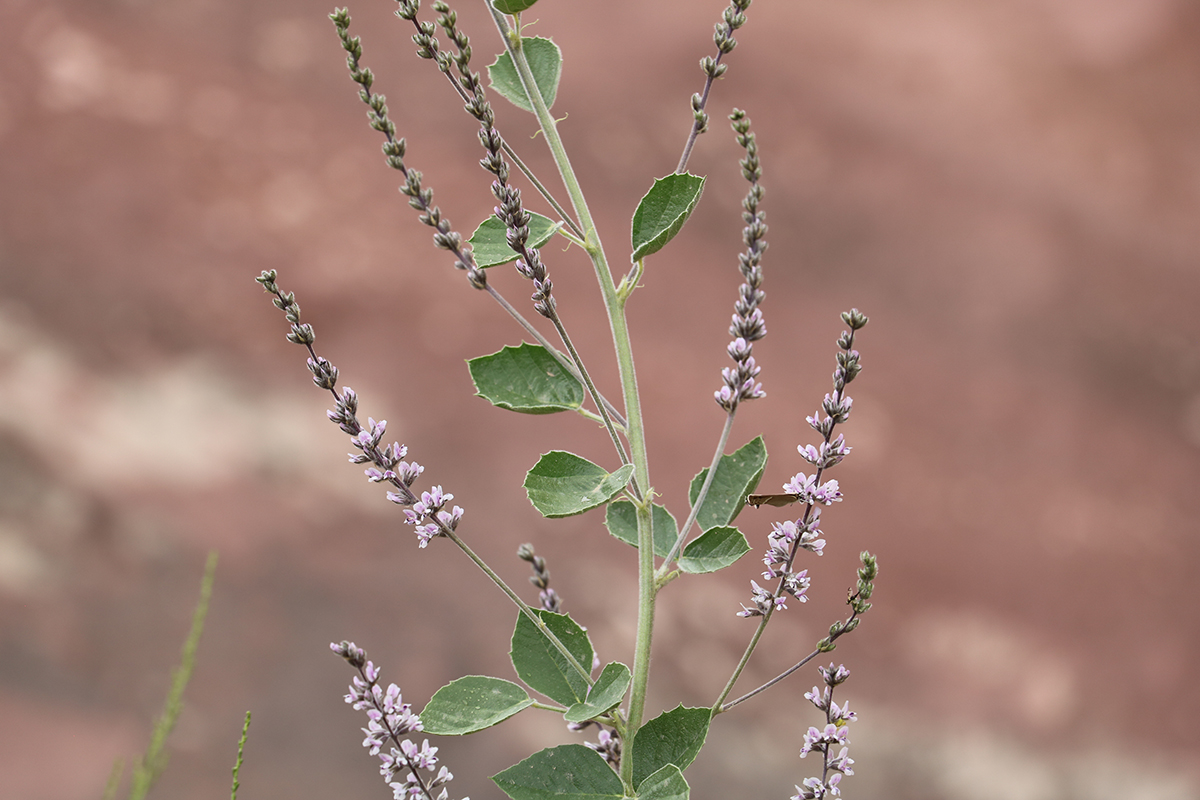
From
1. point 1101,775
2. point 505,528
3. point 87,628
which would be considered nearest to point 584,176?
point 505,528

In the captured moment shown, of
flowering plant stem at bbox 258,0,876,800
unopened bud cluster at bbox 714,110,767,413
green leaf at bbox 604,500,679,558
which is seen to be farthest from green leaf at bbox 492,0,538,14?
green leaf at bbox 604,500,679,558

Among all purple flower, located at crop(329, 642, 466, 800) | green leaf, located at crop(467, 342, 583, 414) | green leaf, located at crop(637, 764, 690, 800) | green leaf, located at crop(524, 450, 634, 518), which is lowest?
green leaf, located at crop(637, 764, 690, 800)

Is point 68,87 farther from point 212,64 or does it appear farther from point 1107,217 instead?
point 1107,217

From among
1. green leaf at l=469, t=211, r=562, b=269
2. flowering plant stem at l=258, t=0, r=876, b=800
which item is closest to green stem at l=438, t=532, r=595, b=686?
flowering plant stem at l=258, t=0, r=876, b=800

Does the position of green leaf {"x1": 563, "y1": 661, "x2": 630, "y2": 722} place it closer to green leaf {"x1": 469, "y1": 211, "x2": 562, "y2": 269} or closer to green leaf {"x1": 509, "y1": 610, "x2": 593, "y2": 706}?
green leaf {"x1": 509, "y1": 610, "x2": 593, "y2": 706}

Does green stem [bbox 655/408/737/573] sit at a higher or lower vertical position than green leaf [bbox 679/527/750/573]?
higher

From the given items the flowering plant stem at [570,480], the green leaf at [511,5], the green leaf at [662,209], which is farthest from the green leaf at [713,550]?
the green leaf at [511,5]
